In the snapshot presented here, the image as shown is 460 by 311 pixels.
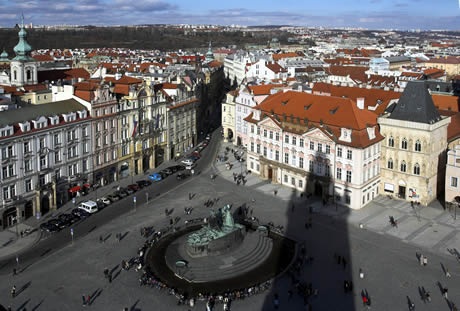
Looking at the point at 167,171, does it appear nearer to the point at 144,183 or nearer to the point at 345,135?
the point at 144,183

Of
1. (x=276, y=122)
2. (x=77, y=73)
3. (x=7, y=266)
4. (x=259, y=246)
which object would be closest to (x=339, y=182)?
(x=276, y=122)

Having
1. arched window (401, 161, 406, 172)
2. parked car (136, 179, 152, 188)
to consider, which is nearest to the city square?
parked car (136, 179, 152, 188)

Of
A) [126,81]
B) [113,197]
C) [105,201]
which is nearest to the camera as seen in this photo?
[105,201]

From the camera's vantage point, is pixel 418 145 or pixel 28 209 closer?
pixel 28 209

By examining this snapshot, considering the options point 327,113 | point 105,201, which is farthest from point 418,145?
point 105,201

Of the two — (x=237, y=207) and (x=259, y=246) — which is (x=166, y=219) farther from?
(x=259, y=246)

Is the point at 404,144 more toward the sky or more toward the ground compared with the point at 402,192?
more toward the sky

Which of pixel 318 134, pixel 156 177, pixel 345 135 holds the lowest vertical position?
pixel 156 177
